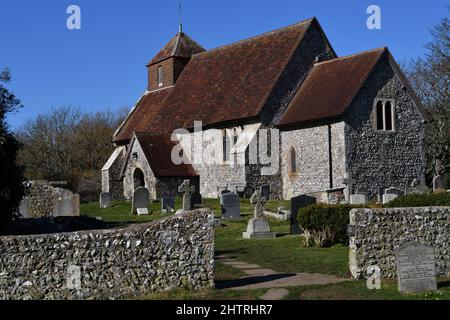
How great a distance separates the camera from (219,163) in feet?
113

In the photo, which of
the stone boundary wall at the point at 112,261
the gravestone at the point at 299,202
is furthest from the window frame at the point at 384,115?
the stone boundary wall at the point at 112,261

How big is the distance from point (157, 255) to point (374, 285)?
12.8 feet

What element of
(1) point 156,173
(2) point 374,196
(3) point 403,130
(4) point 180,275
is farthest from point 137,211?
(4) point 180,275

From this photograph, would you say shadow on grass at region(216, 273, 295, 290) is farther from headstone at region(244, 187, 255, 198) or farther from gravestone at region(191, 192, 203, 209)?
headstone at region(244, 187, 255, 198)

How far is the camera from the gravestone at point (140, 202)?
91.3 feet

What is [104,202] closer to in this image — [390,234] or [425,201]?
[425,201]

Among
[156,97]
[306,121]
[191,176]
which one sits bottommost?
[191,176]

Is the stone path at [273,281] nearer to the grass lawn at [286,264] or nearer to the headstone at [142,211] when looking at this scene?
the grass lawn at [286,264]

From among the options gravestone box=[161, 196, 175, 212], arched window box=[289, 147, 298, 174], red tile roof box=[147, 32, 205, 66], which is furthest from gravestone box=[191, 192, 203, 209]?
red tile roof box=[147, 32, 205, 66]

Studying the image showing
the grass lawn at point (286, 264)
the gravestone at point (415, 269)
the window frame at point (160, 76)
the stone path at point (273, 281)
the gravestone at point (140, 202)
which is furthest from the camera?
the window frame at point (160, 76)

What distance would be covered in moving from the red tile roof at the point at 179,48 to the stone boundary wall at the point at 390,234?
31986 millimetres

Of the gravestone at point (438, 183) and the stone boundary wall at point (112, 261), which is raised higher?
the gravestone at point (438, 183)

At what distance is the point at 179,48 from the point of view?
4316cm
